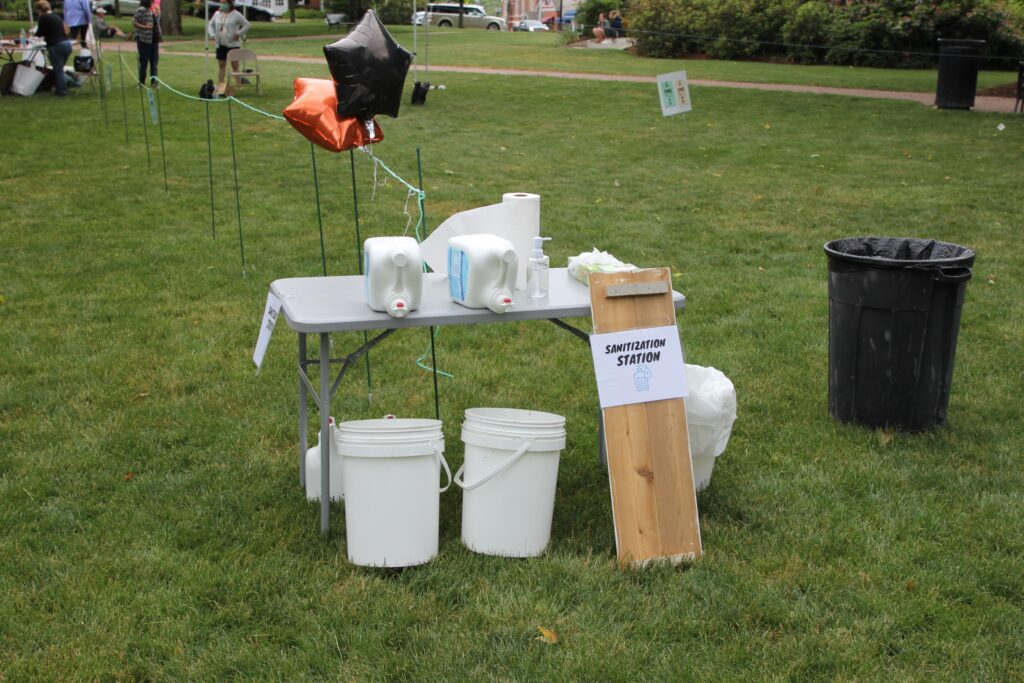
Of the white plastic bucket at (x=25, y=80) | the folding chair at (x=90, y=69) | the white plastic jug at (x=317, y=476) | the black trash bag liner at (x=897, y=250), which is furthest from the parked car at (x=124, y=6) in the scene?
Result: the white plastic jug at (x=317, y=476)

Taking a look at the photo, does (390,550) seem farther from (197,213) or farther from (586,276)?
(197,213)

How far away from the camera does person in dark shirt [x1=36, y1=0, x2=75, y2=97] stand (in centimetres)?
1728

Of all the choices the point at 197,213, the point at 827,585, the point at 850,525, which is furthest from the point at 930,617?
the point at 197,213

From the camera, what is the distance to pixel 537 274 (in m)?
3.96

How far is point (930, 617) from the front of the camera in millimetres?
3414

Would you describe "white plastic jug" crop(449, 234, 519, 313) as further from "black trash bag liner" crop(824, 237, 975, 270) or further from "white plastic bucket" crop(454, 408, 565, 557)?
"black trash bag liner" crop(824, 237, 975, 270)

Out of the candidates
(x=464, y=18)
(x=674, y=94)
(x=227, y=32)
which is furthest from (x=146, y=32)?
(x=464, y=18)

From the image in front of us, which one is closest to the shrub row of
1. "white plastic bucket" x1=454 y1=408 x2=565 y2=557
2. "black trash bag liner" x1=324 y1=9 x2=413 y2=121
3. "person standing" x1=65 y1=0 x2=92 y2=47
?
"person standing" x1=65 y1=0 x2=92 y2=47

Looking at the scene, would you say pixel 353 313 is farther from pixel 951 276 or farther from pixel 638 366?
pixel 951 276

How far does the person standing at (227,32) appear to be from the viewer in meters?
18.0

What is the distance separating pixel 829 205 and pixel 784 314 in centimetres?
389

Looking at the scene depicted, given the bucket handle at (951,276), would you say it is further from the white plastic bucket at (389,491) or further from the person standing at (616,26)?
the person standing at (616,26)

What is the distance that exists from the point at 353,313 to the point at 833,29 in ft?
84.4

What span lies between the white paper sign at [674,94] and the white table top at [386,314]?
11.2m
